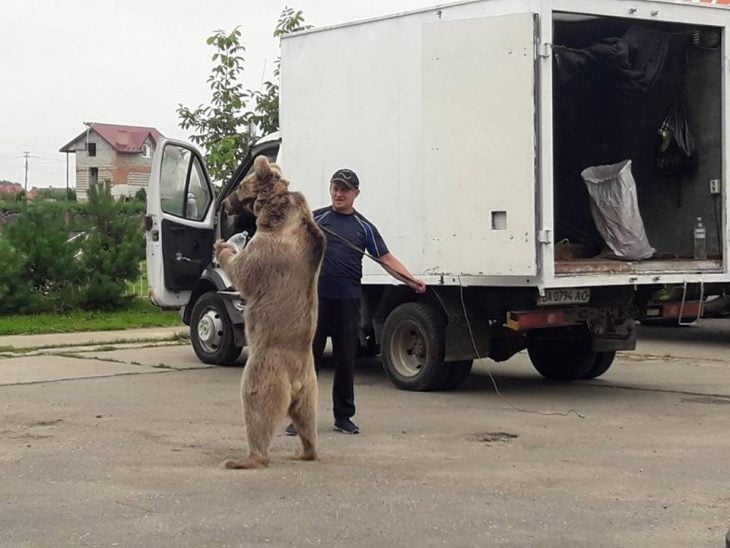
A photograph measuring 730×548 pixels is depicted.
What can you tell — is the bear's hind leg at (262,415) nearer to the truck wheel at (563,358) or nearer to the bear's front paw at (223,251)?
the bear's front paw at (223,251)

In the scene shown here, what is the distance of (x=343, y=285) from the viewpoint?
8.59 meters

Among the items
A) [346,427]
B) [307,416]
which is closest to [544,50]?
[346,427]

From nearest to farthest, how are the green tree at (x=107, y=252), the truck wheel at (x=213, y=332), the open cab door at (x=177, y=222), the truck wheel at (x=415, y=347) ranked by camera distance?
the truck wheel at (x=415, y=347) → the truck wheel at (x=213, y=332) → the open cab door at (x=177, y=222) → the green tree at (x=107, y=252)

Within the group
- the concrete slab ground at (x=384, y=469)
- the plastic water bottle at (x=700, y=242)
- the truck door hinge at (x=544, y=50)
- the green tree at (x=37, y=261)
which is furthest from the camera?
the green tree at (x=37, y=261)

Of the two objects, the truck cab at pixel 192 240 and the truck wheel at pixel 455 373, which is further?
the truck cab at pixel 192 240

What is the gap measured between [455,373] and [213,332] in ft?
11.1

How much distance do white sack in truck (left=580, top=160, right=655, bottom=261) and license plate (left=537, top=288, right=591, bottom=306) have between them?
1345 mm

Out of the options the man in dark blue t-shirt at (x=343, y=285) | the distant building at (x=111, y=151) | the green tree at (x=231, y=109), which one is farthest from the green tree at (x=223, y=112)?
the distant building at (x=111, y=151)

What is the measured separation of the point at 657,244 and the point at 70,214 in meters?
10.9

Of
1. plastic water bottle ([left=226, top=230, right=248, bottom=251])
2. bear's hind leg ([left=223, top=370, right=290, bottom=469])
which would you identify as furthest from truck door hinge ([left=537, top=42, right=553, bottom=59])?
plastic water bottle ([left=226, top=230, right=248, bottom=251])

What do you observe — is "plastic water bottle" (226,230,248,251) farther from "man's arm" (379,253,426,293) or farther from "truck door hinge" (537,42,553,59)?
"truck door hinge" (537,42,553,59)

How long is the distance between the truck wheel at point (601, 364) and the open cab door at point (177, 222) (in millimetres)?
4505

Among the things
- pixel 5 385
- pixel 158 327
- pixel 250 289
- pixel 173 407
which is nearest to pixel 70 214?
pixel 158 327

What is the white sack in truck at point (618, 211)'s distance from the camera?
1160 centimetres
